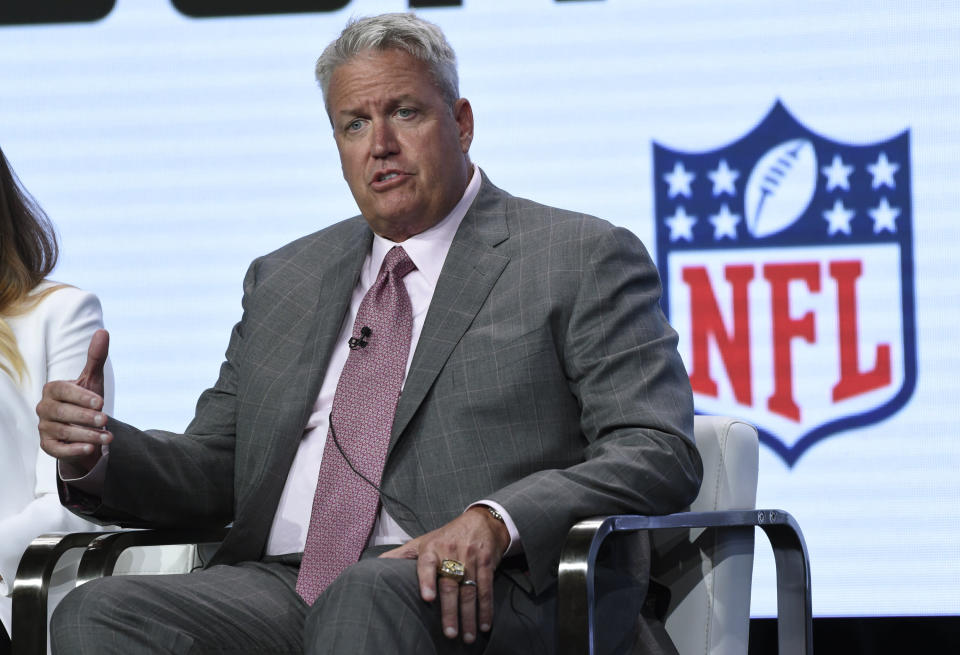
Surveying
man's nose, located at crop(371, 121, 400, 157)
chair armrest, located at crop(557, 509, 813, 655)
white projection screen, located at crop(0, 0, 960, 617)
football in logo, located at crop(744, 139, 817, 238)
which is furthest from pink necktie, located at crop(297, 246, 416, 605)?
football in logo, located at crop(744, 139, 817, 238)

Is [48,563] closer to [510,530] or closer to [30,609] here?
[30,609]

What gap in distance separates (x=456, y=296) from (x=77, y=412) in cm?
67

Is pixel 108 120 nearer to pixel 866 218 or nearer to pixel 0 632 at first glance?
pixel 0 632

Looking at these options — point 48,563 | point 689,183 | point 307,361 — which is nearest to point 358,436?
point 307,361

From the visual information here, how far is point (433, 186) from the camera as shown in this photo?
239cm

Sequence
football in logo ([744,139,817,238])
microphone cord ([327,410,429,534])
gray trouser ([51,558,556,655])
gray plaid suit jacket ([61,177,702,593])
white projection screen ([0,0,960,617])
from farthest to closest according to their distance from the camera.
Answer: football in logo ([744,139,817,238]), white projection screen ([0,0,960,617]), microphone cord ([327,410,429,534]), gray plaid suit jacket ([61,177,702,593]), gray trouser ([51,558,556,655])

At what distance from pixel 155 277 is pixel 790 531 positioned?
6.61 feet

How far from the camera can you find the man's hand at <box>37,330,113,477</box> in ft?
6.59

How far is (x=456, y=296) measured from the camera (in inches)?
88.6

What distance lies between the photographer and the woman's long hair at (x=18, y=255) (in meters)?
2.65

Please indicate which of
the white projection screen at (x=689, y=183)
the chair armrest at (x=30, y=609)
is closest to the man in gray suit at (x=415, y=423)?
the chair armrest at (x=30, y=609)

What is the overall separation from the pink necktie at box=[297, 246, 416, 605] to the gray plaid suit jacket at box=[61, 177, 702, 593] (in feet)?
0.15

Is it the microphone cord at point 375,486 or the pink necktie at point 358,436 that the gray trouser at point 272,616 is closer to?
the pink necktie at point 358,436

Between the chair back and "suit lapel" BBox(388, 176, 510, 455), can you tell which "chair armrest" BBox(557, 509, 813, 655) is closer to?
the chair back
